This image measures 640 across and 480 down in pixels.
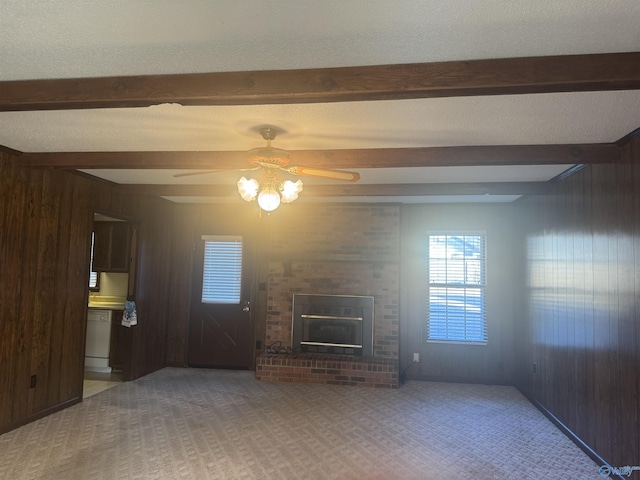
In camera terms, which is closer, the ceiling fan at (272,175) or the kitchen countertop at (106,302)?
the ceiling fan at (272,175)

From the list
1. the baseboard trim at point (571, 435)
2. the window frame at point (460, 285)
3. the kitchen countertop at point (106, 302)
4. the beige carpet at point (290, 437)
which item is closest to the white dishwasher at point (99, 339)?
the kitchen countertop at point (106, 302)

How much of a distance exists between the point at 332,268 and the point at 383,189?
1.71 m

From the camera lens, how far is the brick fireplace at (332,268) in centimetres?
552

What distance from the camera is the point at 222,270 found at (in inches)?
239

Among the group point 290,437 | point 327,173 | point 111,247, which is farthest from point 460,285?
point 111,247

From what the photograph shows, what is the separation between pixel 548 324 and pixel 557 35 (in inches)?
137

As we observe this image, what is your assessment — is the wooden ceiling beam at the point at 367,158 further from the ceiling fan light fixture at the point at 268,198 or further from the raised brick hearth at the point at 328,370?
the raised brick hearth at the point at 328,370

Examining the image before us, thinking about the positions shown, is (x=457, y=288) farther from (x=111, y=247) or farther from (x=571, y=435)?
(x=111, y=247)

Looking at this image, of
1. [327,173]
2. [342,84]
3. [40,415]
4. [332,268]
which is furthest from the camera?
[332,268]

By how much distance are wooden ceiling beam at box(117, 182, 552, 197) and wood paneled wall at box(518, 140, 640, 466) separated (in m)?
0.34

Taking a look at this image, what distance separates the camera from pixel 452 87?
6.19 ft

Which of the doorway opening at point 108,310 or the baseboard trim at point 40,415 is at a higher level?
the doorway opening at point 108,310

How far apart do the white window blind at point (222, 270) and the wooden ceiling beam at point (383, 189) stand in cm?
138

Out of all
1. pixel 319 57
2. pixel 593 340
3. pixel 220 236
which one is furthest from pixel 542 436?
pixel 220 236
